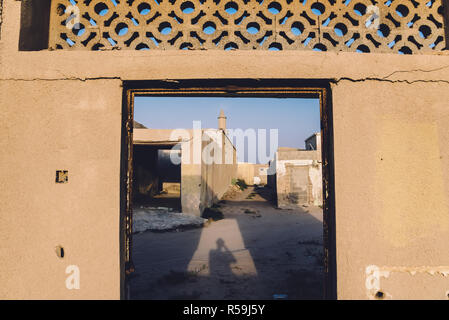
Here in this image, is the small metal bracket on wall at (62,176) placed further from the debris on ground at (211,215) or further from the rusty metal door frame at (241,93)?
the debris on ground at (211,215)

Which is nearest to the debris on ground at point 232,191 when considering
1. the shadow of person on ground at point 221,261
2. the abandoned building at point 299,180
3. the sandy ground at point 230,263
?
the abandoned building at point 299,180

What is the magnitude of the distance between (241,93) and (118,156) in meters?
1.27

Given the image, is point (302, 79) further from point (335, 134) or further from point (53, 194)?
point (53, 194)

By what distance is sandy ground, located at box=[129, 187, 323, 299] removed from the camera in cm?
404

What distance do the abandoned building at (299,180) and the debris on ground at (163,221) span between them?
6.35 m

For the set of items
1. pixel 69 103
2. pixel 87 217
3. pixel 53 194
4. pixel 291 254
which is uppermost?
pixel 69 103

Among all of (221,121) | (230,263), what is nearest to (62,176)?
(230,263)

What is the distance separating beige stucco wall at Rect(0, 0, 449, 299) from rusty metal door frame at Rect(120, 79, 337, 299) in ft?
0.28

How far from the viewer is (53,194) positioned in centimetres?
224

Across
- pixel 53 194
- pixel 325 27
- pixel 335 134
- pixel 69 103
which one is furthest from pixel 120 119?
pixel 325 27

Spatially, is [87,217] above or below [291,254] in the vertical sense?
above

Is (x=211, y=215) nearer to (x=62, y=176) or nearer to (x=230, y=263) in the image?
(x=230, y=263)

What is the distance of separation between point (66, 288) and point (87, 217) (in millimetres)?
622

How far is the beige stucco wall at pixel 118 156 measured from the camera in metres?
2.19
